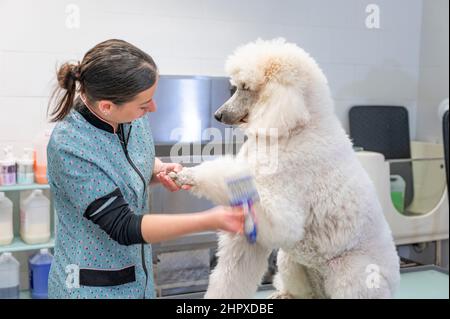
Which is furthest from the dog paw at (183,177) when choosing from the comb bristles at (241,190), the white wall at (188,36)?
the white wall at (188,36)

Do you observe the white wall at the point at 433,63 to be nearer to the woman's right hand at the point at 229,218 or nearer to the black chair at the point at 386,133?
the black chair at the point at 386,133

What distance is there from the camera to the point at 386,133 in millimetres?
2070

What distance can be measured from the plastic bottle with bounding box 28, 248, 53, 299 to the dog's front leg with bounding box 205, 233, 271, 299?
23.7 inches

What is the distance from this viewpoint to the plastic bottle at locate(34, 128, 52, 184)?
4.89 feet

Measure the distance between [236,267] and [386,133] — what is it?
4.35 ft

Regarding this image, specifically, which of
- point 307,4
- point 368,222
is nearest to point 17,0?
point 307,4

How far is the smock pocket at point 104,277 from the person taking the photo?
872 mm

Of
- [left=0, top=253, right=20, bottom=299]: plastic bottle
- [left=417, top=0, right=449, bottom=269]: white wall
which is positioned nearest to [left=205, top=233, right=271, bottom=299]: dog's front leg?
[left=0, top=253, right=20, bottom=299]: plastic bottle

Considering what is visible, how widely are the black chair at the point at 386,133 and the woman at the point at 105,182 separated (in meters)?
1.26

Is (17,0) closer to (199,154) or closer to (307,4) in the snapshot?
(199,154)

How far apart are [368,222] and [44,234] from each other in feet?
3.40

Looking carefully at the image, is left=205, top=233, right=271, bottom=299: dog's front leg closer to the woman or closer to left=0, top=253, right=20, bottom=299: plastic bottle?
the woman

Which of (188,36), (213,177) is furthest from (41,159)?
(213,177)
